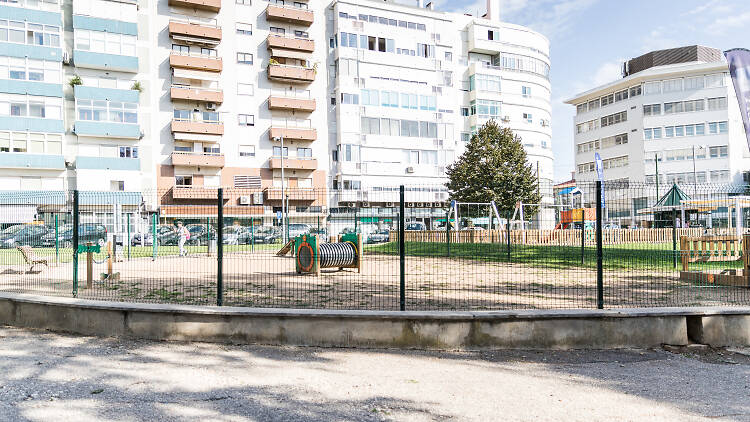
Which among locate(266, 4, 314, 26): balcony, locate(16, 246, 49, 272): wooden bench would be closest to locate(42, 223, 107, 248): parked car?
locate(16, 246, 49, 272): wooden bench

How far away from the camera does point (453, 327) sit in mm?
6984

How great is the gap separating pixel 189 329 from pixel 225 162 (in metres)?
44.9

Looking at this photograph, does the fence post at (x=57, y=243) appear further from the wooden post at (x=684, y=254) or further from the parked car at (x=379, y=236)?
the wooden post at (x=684, y=254)

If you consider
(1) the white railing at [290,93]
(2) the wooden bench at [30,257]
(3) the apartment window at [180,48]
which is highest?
(3) the apartment window at [180,48]

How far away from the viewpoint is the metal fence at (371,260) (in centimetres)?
956

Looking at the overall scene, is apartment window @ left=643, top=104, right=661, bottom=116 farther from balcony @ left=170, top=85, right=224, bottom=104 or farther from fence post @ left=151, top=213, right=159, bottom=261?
fence post @ left=151, top=213, right=159, bottom=261

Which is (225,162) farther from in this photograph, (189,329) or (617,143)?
(617,143)

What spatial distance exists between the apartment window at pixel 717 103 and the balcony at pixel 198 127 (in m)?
57.8

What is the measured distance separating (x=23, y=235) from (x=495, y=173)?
34.3 metres

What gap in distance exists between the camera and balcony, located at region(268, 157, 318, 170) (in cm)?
5128

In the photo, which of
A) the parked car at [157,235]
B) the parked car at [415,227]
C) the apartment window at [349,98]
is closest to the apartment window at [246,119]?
the apartment window at [349,98]

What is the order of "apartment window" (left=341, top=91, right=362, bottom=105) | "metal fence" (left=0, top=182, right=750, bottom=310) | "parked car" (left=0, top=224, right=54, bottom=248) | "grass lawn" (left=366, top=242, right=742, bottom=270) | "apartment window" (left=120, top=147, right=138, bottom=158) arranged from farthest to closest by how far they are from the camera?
"apartment window" (left=341, top=91, right=362, bottom=105) < "apartment window" (left=120, top=147, right=138, bottom=158) < "grass lawn" (left=366, top=242, right=742, bottom=270) < "parked car" (left=0, top=224, right=54, bottom=248) < "metal fence" (left=0, top=182, right=750, bottom=310)

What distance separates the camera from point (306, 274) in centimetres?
1434

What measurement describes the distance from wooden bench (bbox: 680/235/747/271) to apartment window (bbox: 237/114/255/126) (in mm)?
43381
